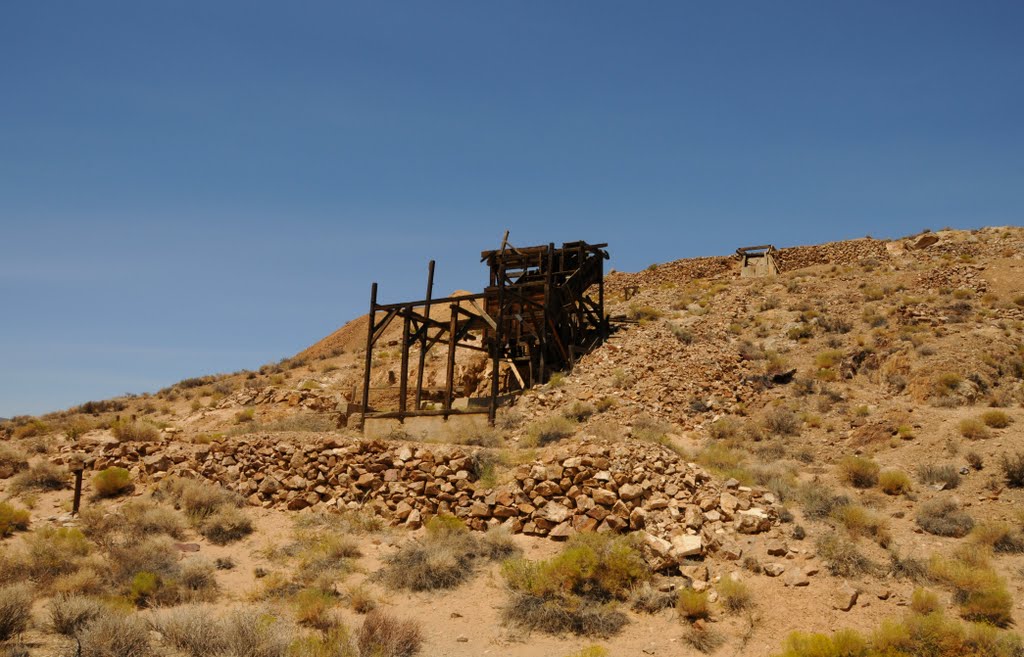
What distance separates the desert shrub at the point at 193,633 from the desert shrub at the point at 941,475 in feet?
39.5

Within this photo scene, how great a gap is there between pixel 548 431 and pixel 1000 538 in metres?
9.50

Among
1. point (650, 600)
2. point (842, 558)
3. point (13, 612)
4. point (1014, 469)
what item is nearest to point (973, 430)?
point (1014, 469)

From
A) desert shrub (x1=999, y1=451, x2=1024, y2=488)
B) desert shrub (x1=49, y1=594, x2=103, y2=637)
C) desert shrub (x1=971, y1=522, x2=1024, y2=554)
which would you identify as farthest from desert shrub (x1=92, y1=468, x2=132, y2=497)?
desert shrub (x1=999, y1=451, x2=1024, y2=488)

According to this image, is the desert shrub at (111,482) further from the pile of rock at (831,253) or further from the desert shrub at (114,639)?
the pile of rock at (831,253)

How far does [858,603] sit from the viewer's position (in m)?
9.70

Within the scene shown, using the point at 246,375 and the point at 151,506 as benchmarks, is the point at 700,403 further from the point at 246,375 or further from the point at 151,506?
the point at 246,375

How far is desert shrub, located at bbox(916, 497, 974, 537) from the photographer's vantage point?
37.5 feet

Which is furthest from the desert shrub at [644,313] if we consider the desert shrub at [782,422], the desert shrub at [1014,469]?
the desert shrub at [1014,469]

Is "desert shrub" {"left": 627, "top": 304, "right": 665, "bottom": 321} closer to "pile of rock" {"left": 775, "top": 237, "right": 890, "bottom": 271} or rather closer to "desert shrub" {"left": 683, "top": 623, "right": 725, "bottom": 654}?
"pile of rock" {"left": 775, "top": 237, "right": 890, "bottom": 271}

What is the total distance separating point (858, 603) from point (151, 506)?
11.7m

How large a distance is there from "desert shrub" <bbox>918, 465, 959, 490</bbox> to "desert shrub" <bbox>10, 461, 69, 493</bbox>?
16700mm

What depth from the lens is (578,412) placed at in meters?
19.3

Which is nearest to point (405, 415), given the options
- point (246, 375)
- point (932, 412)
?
point (932, 412)

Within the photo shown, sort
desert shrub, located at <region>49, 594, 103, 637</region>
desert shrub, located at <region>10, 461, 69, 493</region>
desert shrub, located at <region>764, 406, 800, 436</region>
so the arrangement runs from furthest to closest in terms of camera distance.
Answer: desert shrub, located at <region>764, 406, 800, 436</region> < desert shrub, located at <region>10, 461, 69, 493</region> < desert shrub, located at <region>49, 594, 103, 637</region>
